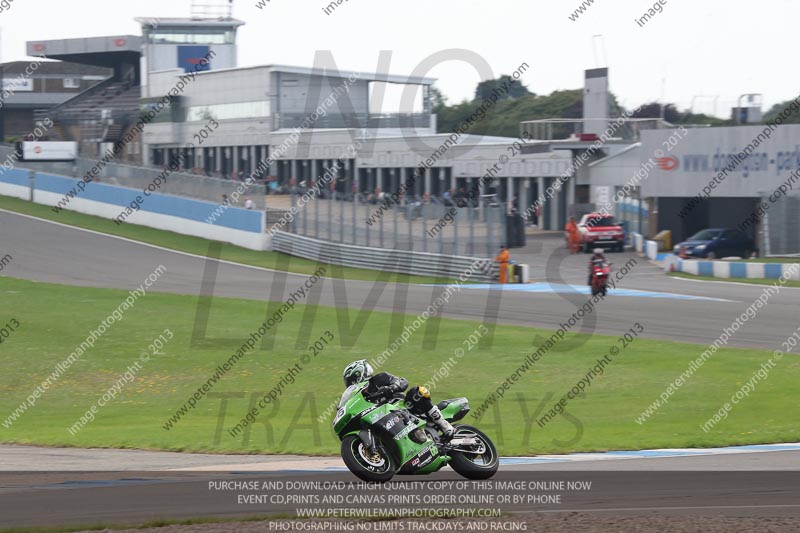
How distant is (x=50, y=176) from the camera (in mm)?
51219

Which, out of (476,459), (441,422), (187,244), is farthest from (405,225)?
(441,422)

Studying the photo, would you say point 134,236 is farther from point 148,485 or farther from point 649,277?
point 148,485

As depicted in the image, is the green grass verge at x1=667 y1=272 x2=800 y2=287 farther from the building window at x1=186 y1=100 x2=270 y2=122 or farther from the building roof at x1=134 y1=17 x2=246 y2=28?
the building roof at x1=134 y1=17 x2=246 y2=28

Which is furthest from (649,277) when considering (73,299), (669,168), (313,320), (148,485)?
(148,485)

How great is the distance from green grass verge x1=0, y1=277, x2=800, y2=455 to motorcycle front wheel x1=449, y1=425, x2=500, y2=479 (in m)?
2.39

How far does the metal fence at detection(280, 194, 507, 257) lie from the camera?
31.4m

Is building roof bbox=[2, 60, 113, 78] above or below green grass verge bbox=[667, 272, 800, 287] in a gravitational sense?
above

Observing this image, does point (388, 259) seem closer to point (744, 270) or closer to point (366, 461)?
point (744, 270)

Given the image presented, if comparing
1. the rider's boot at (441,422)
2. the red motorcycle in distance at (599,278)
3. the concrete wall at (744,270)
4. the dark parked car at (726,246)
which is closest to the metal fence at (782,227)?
the dark parked car at (726,246)

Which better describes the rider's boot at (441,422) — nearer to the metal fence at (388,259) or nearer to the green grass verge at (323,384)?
the green grass verge at (323,384)

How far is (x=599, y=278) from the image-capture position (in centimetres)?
2495

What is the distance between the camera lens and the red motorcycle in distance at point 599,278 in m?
24.9

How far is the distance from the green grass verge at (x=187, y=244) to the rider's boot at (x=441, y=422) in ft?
73.8

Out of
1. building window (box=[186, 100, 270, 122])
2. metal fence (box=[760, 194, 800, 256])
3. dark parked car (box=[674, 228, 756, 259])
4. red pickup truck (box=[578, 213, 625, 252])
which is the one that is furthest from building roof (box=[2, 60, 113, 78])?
metal fence (box=[760, 194, 800, 256])
